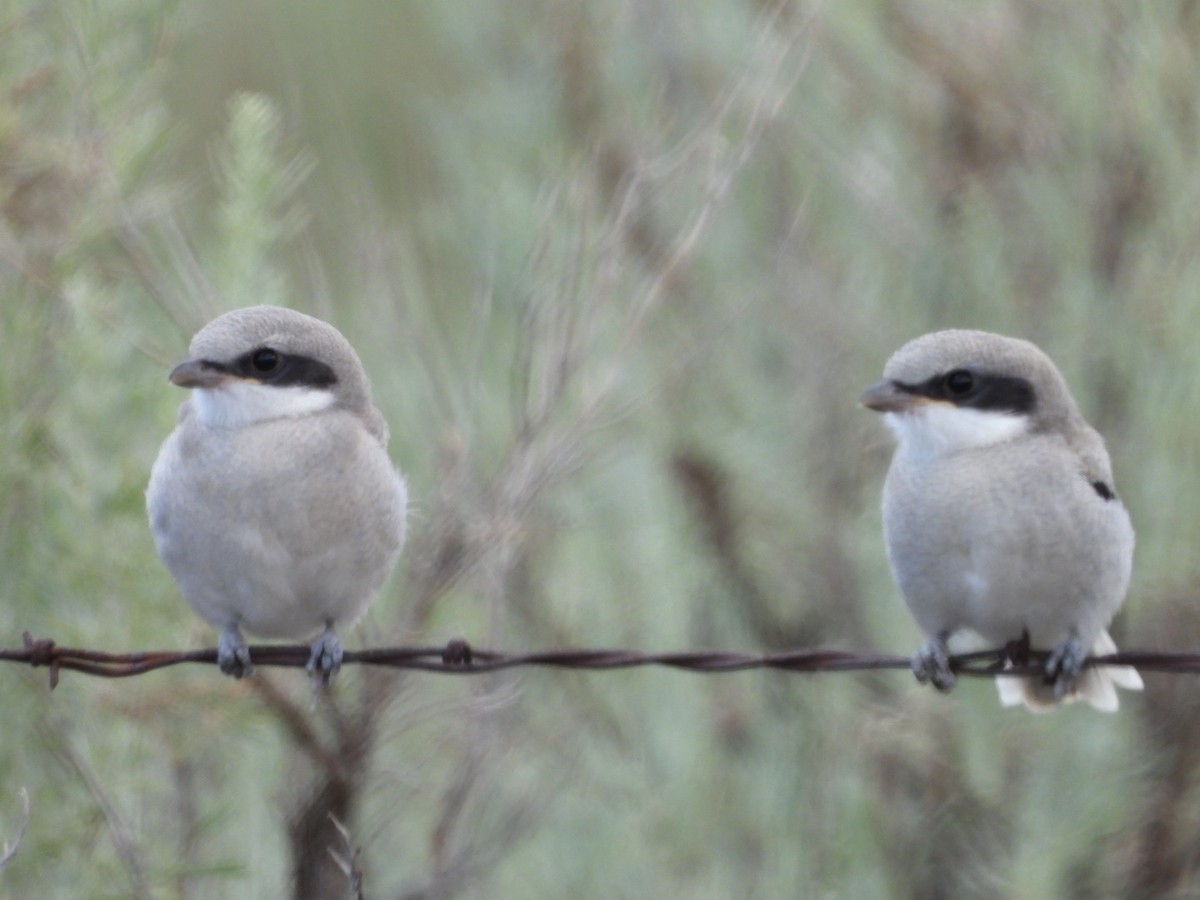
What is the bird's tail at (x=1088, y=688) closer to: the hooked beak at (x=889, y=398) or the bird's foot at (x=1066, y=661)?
the bird's foot at (x=1066, y=661)

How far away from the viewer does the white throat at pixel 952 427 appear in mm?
5211

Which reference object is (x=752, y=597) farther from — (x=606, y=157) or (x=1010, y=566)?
(x=1010, y=566)

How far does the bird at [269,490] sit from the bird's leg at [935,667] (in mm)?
1418

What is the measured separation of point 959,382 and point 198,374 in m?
1.99

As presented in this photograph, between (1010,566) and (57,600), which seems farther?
(57,600)

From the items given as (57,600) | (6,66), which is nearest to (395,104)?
(6,66)

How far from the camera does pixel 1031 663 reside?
17.6 feet

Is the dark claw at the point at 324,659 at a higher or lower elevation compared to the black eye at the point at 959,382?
lower

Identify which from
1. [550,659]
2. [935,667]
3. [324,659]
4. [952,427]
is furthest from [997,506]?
[324,659]

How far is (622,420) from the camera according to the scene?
7594 millimetres

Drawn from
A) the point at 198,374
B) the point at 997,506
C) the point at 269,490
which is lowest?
the point at 997,506

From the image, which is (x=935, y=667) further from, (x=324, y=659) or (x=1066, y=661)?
(x=324, y=659)

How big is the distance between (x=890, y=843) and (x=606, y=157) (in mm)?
3196

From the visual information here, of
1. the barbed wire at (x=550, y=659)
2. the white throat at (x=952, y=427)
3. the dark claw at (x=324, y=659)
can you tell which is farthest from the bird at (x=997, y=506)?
the dark claw at (x=324, y=659)
